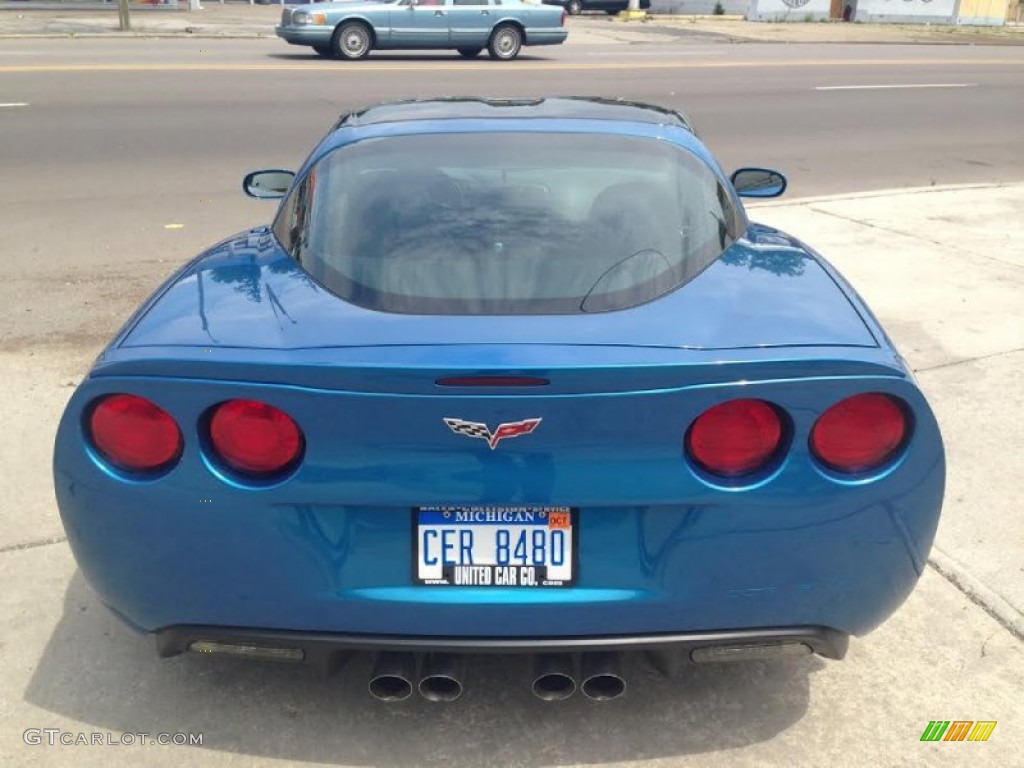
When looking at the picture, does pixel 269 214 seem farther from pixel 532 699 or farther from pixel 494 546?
pixel 494 546

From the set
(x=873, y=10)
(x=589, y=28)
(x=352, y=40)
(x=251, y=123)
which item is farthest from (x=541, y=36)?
(x=873, y=10)

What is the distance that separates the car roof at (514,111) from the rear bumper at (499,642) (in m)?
1.90

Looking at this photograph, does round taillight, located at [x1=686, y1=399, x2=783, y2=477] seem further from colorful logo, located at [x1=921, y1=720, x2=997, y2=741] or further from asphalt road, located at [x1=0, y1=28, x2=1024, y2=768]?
colorful logo, located at [x1=921, y1=720, x2=997, y2=741]

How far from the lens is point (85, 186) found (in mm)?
9766

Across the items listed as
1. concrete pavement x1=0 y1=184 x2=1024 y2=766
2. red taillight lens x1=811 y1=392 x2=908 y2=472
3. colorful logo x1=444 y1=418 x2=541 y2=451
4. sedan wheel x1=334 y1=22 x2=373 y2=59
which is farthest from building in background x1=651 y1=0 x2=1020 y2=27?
colorful logo x1=444 y1=418 x2=541 y2=451

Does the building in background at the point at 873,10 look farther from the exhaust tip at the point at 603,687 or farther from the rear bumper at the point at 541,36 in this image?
the exhaust tip at the point at 603,687

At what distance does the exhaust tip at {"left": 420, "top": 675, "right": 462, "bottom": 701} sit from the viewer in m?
2.66

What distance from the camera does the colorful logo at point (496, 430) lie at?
237 centimetres

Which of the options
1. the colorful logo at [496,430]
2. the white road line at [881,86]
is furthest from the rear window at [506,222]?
the white road line at [881,86]

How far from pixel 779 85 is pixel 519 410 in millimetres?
18428

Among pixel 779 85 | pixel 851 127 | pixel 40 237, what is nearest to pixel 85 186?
pixel 40 237

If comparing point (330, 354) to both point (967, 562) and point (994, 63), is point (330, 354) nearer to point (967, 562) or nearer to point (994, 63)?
point (967, 562)

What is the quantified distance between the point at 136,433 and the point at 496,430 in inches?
32.6

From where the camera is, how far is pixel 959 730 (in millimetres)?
2893
